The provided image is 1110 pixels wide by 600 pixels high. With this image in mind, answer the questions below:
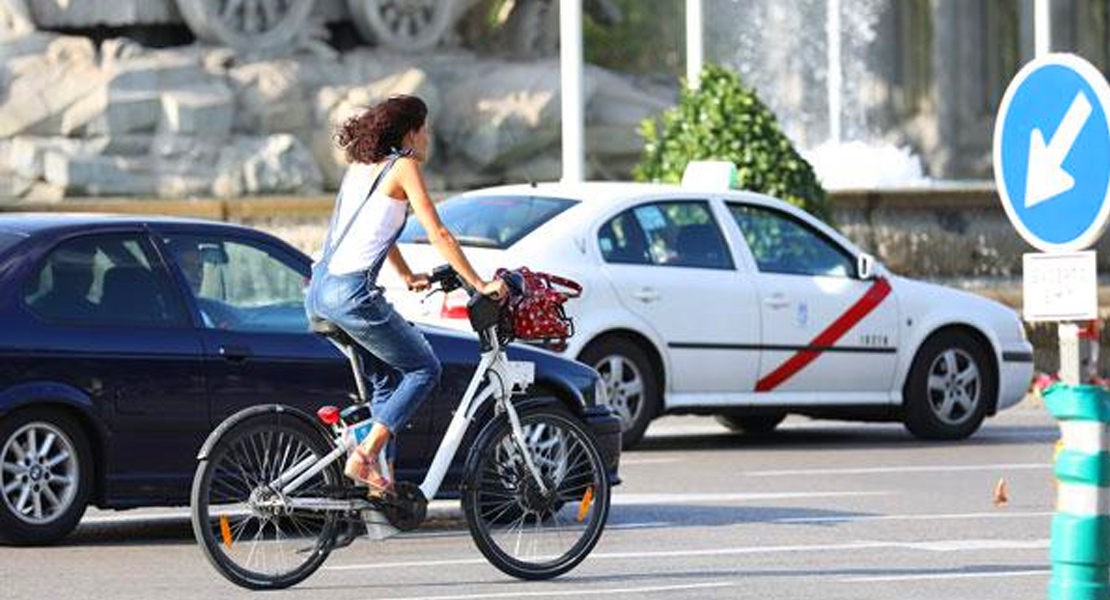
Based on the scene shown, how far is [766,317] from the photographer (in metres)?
19.1

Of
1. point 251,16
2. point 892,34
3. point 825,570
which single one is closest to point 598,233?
point 825,570

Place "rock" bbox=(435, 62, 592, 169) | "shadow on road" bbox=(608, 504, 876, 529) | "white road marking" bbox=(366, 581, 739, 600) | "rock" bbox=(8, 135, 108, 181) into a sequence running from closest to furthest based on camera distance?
1. "white road marking" bbox=(366, 581, 739, 600)
2. "shadow on road" bbox=(608, 504, 876, 529)
3. "rock" bbox=(8, 135, 108, 181)
4. "rock" bbox=(435, 62, 592, 169)

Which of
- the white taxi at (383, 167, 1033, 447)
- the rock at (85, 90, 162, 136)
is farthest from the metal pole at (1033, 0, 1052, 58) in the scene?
the white taxi at (383, 167, 1033, 447)

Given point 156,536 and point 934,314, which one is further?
point 934,314

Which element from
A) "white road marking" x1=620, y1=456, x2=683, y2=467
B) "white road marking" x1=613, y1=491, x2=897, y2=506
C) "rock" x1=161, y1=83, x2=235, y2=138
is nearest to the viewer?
"white road marking" x1=613, y1=491, x2=897, y2=506

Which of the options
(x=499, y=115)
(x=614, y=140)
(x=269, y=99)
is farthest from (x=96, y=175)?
(x=614, y=140)

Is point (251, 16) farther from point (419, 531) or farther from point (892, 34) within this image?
point (892, 34)

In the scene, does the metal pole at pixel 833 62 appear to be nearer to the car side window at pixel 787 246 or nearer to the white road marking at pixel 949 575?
the car side window at pixel 787 246

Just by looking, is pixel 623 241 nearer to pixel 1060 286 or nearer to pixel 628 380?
pixel 628 380

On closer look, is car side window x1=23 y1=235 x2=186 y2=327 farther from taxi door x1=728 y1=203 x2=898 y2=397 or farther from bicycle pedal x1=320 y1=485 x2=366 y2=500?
taxi door x1=728 y1=203 x2=898 y2=397

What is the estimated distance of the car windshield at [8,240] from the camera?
44.4ft

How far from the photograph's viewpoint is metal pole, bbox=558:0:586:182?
26750mm

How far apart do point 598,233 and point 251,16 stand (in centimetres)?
1341

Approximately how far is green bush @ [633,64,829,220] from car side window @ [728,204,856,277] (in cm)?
532
